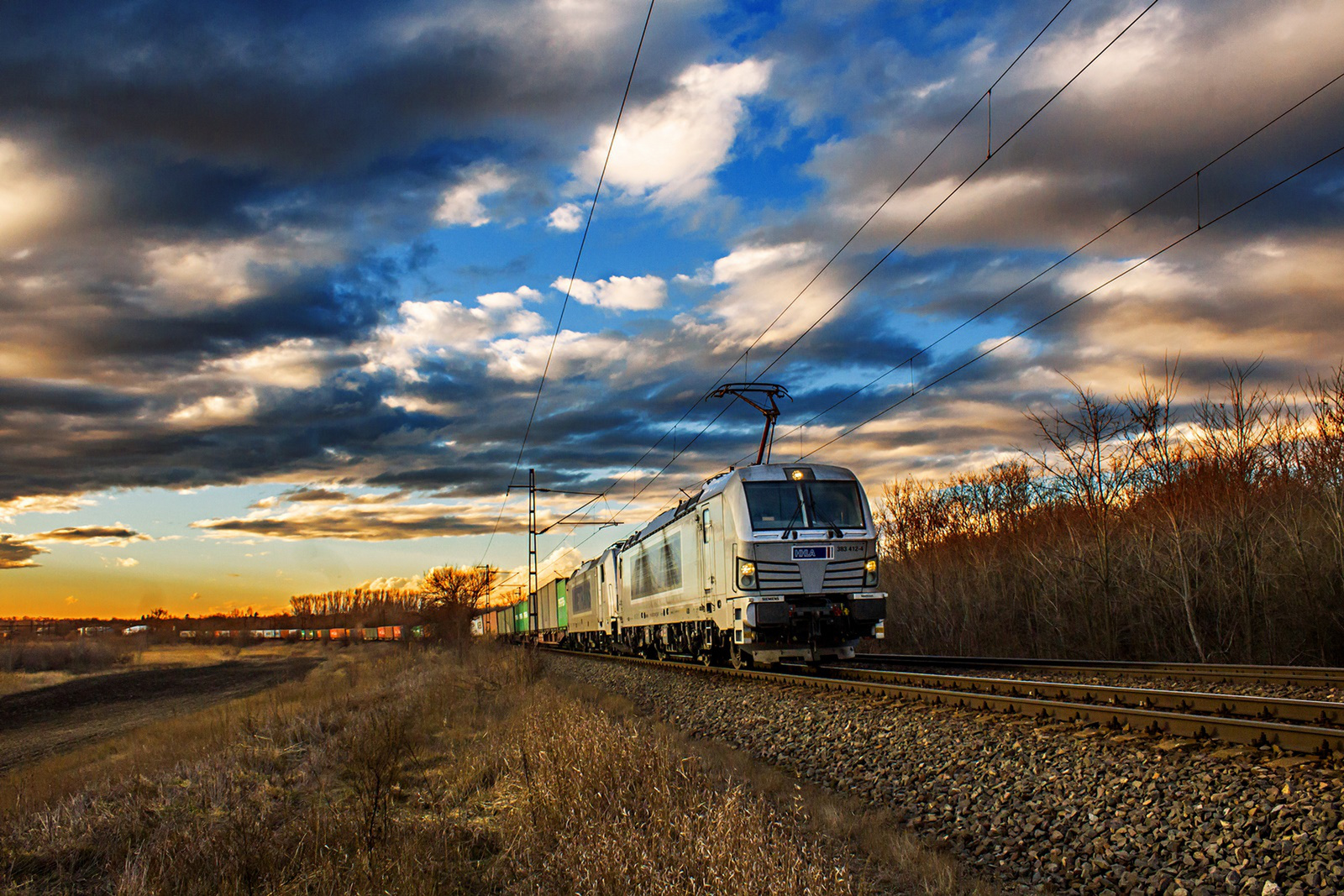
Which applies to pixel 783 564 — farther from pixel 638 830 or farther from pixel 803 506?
pixel 638 830

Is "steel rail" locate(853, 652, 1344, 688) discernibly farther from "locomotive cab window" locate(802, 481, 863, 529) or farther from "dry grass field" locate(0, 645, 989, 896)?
"dry grass field" locate(0, 645, 989, 896)

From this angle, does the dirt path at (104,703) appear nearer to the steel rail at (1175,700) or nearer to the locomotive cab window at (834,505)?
the locomotive cab window at (834,505)

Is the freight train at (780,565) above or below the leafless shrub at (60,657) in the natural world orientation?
above

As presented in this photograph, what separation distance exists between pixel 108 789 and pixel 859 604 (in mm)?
11853

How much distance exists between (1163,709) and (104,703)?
48271 millimetres

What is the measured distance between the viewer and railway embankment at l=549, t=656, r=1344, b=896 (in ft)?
17.0

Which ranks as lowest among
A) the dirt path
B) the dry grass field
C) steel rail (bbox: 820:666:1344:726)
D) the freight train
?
the dirt path

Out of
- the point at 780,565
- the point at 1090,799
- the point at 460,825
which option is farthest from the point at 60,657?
the point at 1090,799

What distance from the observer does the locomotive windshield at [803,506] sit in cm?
1561

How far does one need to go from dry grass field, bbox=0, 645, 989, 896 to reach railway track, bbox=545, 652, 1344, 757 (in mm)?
2808

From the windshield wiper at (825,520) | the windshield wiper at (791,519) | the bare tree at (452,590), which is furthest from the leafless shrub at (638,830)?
the bare tree at (452,590)

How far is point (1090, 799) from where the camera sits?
651 centimetres

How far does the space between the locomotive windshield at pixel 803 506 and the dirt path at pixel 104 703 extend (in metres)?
21.6

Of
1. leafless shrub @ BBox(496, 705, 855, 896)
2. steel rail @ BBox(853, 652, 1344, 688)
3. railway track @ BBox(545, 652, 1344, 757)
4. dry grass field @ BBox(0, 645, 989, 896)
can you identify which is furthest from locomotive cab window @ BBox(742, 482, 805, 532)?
leafless shrub @ BBox(496, 705, 855, 896)
